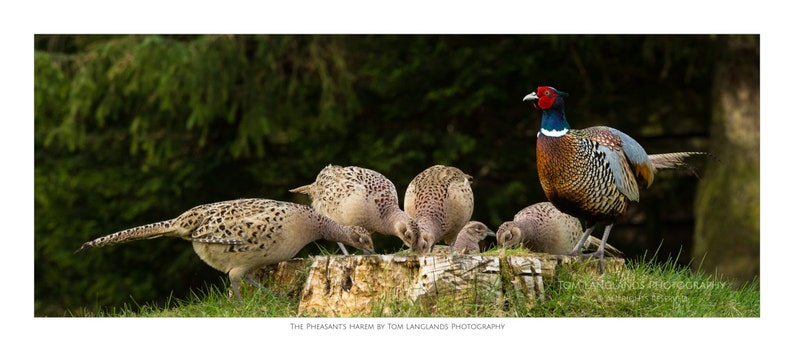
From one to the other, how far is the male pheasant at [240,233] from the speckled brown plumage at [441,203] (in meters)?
0.83

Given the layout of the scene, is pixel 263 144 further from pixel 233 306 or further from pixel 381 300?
pixel 381 300

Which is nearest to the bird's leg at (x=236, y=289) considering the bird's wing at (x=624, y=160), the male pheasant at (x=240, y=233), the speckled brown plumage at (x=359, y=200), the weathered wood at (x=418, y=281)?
the male pheasant at (x=240, y=233)

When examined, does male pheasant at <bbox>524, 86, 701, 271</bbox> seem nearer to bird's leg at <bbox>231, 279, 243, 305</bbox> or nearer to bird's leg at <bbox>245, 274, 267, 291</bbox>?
bird's leg at <bbox>245, 274, 267, 291</bbox>

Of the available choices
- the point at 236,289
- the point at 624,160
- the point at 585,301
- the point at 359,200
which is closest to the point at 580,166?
the point at 624,160

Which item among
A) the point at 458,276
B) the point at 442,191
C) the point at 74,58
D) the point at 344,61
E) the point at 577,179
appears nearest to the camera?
the point at 458,276

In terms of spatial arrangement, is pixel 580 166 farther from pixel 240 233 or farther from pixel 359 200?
pixel 240 233

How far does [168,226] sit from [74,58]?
5.28 metres

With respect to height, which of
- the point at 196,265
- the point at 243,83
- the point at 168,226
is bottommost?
the point at 196,265

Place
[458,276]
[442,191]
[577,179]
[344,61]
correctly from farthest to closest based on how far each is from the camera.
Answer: [344,61] < [442,191] < [577,179] < [458,276]

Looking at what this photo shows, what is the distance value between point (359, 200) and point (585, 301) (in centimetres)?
228

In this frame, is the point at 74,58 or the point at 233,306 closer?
the point at 233,306

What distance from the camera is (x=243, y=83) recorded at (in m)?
11.7

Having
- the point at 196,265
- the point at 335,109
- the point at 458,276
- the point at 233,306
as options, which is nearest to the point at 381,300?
the point at 458,276

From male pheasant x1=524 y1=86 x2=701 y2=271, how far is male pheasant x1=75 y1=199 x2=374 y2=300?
5.23 ft
